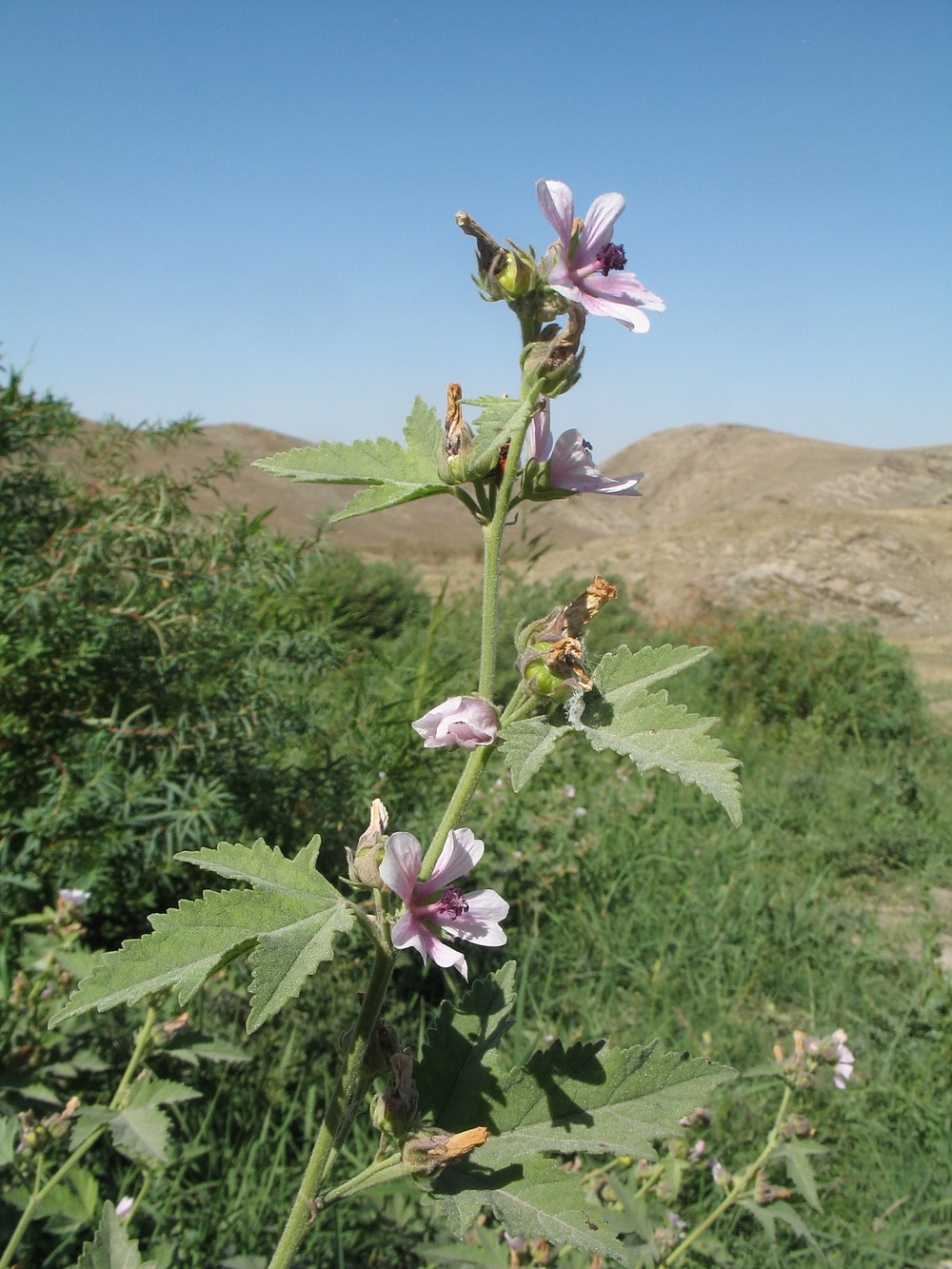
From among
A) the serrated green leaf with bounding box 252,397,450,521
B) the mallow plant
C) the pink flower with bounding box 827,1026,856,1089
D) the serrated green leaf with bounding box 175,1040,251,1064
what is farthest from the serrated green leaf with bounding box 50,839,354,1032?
the pink flower with bounding box 827,1026,856,1089

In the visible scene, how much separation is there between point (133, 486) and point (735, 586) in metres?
8.77

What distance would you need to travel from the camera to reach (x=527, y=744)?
946 mm

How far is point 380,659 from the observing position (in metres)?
3.82

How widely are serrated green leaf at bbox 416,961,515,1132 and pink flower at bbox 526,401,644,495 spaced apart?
2.20ft

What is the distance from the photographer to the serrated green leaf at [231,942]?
804mm

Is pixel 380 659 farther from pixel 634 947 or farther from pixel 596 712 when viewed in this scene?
pixel 596 712

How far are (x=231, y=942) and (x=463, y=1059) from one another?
0.44 metres

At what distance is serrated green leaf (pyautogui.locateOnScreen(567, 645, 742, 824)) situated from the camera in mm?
882

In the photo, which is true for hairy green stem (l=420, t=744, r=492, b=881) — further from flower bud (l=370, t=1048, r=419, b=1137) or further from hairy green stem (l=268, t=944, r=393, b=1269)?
flower bud (l=370, t=1048, r=419, b=1137)

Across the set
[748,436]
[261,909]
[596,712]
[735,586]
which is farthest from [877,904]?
[748,436]

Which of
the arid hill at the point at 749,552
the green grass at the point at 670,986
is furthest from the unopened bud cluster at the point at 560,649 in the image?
the arid hill at the point at 749,552

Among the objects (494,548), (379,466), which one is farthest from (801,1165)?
(379,466)

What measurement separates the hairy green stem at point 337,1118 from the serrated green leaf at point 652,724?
1.17 feet

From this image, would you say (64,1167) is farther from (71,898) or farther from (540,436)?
(540,436)
